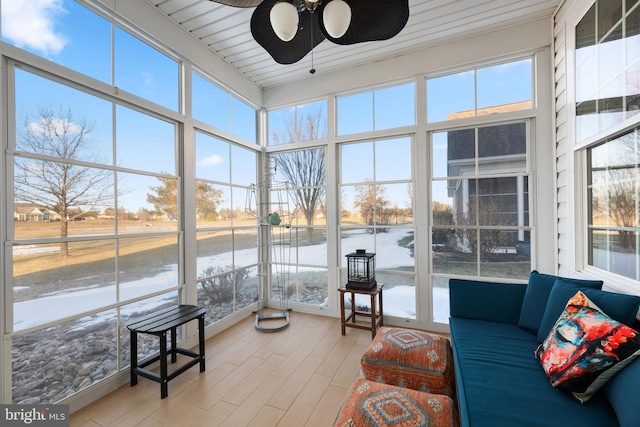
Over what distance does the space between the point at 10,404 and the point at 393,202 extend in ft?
11.5

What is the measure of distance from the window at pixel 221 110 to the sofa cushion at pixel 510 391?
10.7ft

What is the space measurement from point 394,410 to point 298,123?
11.3 feet

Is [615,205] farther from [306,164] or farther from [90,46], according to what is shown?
[90,46]

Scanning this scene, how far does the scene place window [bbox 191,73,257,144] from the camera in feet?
10.1

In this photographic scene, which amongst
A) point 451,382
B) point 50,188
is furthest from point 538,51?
point 50,188

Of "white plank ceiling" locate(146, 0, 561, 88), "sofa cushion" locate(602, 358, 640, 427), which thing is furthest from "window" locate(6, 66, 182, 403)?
"sofa cushion" locate(602, 358, 640, 427)

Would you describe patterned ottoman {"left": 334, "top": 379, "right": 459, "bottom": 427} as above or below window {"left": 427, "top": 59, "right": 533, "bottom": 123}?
below

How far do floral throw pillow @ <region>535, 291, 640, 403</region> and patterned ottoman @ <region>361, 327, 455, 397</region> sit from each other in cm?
56

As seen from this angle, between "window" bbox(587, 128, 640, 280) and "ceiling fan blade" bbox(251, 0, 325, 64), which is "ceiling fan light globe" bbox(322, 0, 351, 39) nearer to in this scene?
"ceiling fan blade" bbox(251, 0, 325, 64)

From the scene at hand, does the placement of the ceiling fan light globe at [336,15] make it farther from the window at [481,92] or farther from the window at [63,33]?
the window at [481,92]

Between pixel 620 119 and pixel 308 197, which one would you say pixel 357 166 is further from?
pixel 620 119

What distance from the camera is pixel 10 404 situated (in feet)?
5.53

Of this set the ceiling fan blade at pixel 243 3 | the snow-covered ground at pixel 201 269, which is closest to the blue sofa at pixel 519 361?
the snow-covered ground at pixel 201 269

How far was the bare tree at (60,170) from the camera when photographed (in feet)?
5.86
